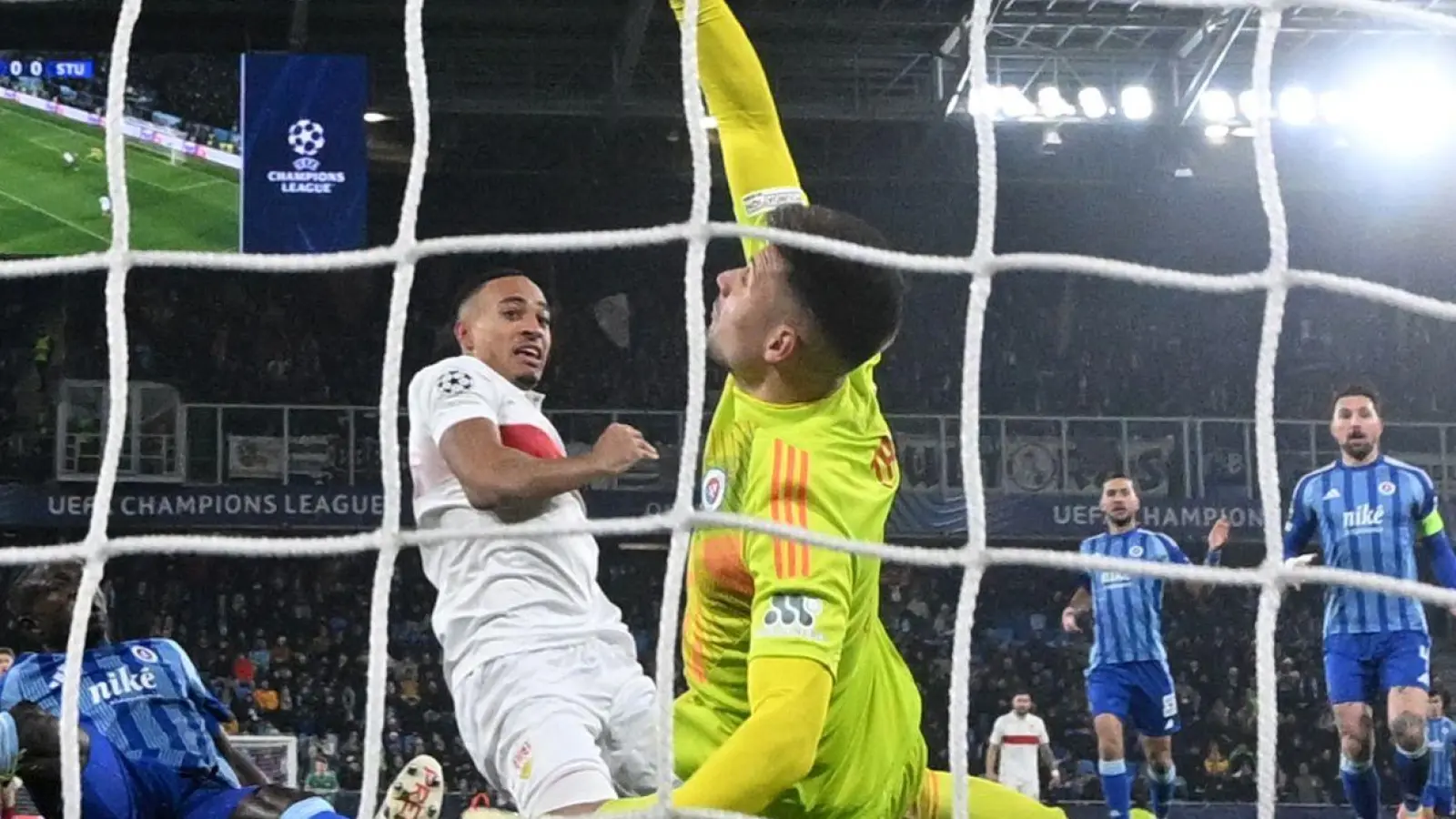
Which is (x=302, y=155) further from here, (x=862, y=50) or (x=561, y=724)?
(x=561, y=724)

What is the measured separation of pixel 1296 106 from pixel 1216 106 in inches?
29.5

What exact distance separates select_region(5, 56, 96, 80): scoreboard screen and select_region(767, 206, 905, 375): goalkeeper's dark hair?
9.08 m

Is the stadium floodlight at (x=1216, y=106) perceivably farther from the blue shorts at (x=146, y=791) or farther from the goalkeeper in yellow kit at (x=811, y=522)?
the goalkeeper in yellow kit at (x=811, y=522)

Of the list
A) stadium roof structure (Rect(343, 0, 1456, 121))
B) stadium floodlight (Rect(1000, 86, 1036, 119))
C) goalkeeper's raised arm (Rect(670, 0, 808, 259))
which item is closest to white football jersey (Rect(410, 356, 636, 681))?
goalkeeper's raised arm (Rect(670, 0, 808, 259))

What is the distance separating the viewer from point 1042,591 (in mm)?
13891

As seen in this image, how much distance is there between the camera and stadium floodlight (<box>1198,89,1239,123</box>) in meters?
13.6

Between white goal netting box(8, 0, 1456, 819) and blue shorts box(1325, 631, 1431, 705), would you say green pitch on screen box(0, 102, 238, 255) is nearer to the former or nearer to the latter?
blue shorts box(1325, 631, 1431, 705)

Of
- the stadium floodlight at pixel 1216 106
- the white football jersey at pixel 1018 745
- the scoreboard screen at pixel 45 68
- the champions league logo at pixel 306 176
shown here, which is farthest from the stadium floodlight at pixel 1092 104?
the scoreboard screen at pixel 45 68

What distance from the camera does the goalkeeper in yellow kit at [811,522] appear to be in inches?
78.0

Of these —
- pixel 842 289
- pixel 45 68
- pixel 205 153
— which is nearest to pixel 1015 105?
pixel 205 153

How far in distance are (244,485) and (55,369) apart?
206 cm

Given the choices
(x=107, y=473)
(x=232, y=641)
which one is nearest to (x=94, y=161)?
(x=232, y=641)

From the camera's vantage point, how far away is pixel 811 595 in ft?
6.24

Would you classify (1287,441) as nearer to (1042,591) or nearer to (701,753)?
(1042,591)
